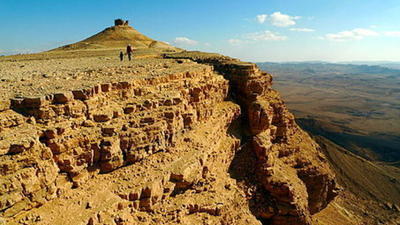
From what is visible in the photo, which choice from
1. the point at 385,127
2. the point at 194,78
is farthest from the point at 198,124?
the point at 385,127

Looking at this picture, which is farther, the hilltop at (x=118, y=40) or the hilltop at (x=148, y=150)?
the hilltop at (x=118, y=40)

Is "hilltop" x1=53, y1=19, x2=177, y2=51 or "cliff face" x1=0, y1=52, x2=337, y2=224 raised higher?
"hilltop" x1=53, y1=19, x2=177, y2=51

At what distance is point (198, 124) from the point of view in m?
16.4

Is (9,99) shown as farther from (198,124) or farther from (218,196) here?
(218,196)

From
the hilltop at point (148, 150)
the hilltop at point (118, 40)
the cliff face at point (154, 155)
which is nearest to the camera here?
the cliff face at point (154, 155)

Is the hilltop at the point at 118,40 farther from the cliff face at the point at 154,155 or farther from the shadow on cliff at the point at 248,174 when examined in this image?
the shadow on cliff at the point at 248,174

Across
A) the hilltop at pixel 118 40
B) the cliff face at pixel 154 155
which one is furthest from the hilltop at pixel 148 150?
the hilltop at pixel 118 40

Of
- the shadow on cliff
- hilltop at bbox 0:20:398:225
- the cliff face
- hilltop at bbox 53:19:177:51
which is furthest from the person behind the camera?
hilltop at bbox 53:19:177:51

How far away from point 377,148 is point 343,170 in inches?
1163

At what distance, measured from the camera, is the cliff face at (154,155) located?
9281mm

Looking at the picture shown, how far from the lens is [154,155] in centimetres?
1320

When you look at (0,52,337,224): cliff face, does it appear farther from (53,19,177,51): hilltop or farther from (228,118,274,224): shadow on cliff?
(53,19,177,51): hilltop

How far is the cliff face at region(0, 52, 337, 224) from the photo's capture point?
9281 mm

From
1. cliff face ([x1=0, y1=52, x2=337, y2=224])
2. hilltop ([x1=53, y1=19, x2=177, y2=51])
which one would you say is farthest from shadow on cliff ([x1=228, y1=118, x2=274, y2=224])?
hilltop ([x1=53, y1=19, x2=177, y2=51])
